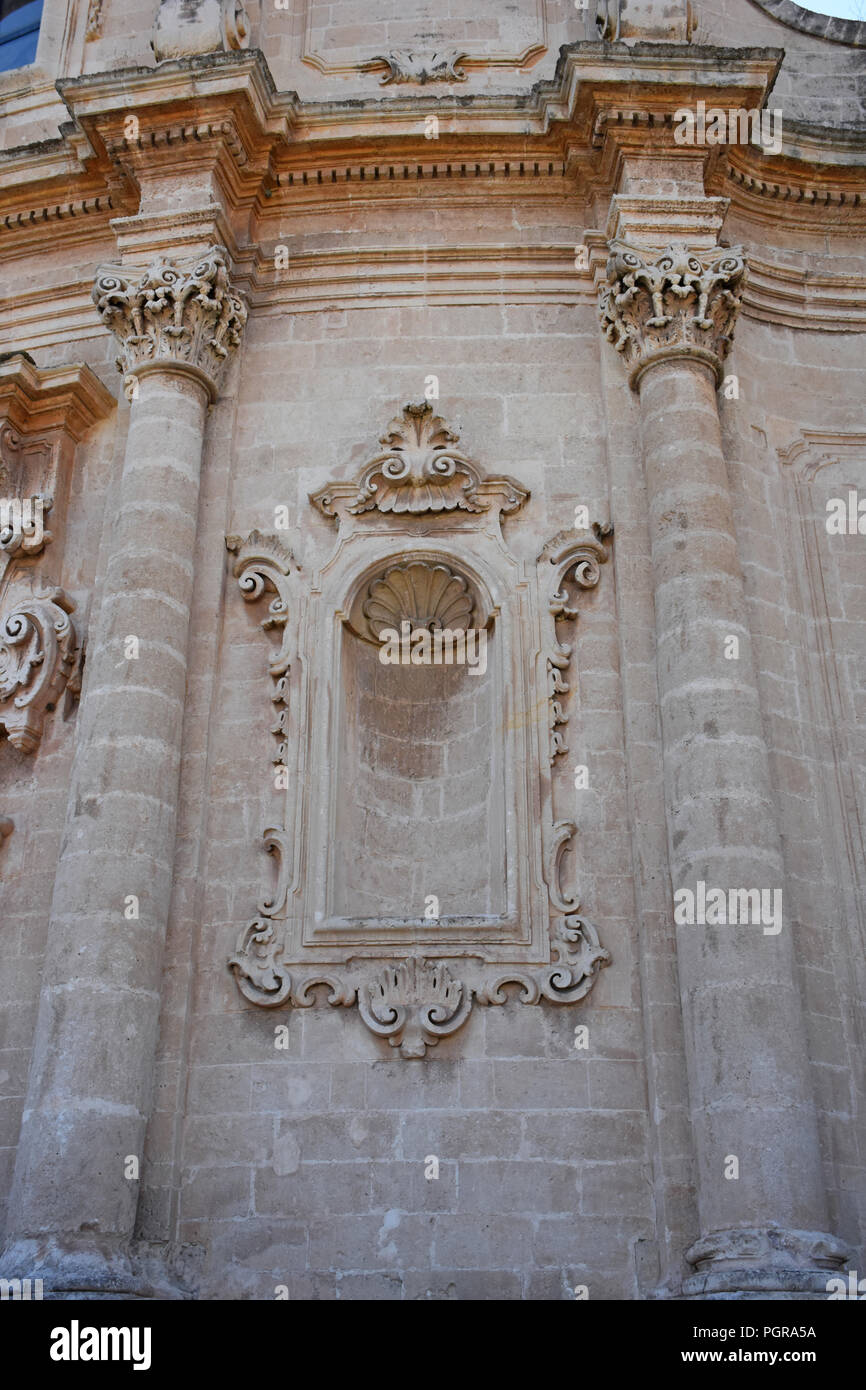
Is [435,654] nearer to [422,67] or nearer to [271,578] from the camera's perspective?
[271,578]

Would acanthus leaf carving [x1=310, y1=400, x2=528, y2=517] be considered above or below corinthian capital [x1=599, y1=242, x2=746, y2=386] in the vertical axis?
below

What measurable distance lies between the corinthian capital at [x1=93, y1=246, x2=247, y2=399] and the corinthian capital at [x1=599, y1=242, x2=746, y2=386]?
2911 millimetres

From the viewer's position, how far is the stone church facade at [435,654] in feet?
29.2

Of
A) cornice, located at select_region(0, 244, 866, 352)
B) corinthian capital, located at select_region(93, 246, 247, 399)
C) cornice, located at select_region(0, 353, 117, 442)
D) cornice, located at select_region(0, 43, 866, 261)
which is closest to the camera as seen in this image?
corinthian capital, located at select_region(93, 246, 247, 399)

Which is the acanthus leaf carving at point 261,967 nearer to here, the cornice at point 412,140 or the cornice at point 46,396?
the cornice at point 46,396

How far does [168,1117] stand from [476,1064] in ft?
6.05

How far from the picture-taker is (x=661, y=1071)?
909 centimetres

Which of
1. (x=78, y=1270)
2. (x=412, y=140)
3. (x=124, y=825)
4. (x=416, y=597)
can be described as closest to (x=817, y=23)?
(x=412, y=140)

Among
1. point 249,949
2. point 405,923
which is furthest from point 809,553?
point 249,949

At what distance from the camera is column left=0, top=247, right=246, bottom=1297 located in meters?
8.50

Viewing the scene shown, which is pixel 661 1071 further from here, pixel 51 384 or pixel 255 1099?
pixel 51 384

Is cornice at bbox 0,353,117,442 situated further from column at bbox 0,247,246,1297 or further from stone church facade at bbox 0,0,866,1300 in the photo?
column at bbox 0,247,246,1297

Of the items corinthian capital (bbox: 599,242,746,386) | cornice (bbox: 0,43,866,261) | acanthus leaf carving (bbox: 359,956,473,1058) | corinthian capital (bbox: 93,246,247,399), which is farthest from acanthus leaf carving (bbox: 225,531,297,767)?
corinthian capital (bbox: 599,242,746,386)

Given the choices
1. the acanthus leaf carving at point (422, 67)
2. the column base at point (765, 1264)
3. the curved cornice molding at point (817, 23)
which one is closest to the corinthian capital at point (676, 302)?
the acanthus leaf carving at point (422, 67)
